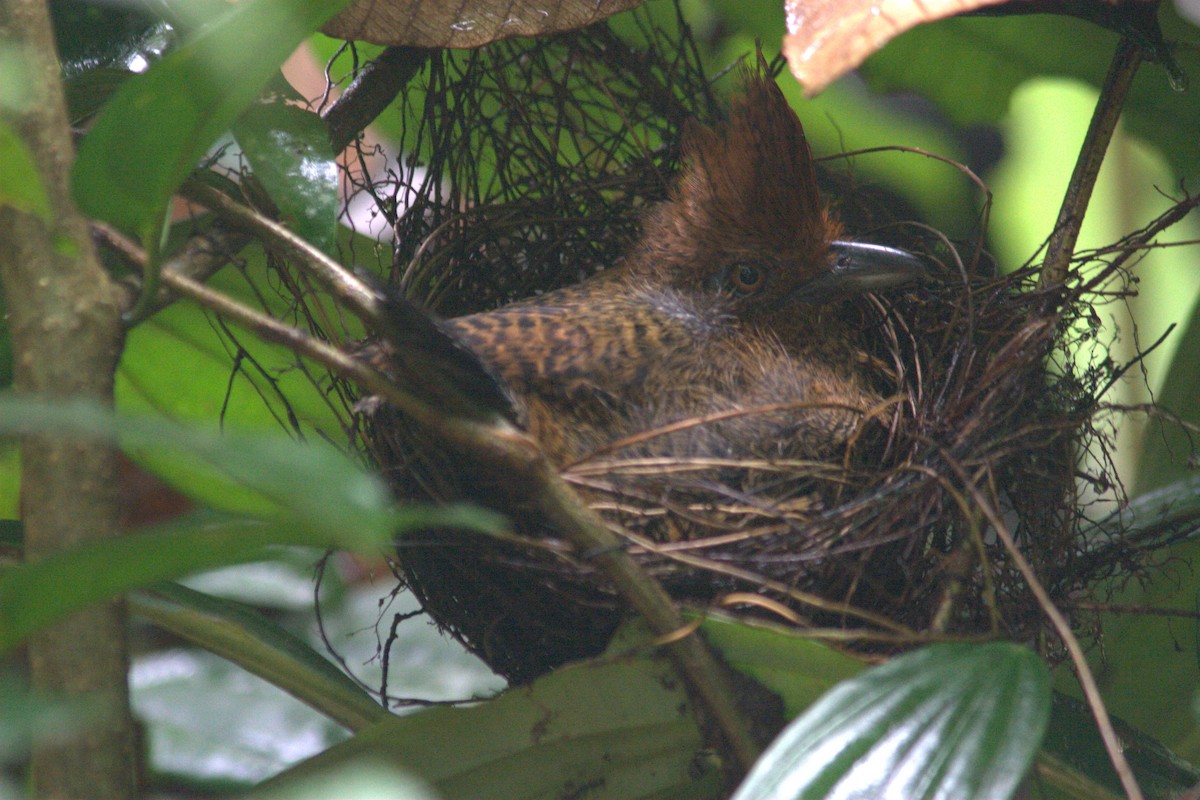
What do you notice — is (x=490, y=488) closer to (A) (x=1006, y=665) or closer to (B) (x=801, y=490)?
(B) (x=801, y=490)

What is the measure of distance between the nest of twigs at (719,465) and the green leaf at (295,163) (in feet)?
0.81

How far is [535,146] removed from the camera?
4.73 feet

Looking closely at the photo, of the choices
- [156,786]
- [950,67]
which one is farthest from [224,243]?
[950,67]

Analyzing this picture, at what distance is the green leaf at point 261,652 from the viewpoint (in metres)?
1.00

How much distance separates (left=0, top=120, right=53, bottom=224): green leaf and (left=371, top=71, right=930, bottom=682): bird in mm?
227

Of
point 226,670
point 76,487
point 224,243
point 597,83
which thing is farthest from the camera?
point 226,670

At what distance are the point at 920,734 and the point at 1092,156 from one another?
2.17 ft

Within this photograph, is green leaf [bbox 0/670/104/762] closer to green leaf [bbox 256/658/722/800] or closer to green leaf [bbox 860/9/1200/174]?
green leaf [bbox 256/658/722/800]

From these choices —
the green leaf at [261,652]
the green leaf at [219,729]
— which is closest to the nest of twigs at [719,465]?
the green leaf at [261,652]

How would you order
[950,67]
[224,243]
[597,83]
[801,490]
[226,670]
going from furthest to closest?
[226,670] < [950,67] < [597,83] < [801,490] < [224,243]

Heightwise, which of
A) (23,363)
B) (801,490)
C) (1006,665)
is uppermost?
(23,363)

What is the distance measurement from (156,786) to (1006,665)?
1344mm

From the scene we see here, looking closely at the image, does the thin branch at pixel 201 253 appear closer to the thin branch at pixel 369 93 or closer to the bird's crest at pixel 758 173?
the thin branch at pixel 369 93

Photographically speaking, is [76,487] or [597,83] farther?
[597,83]
